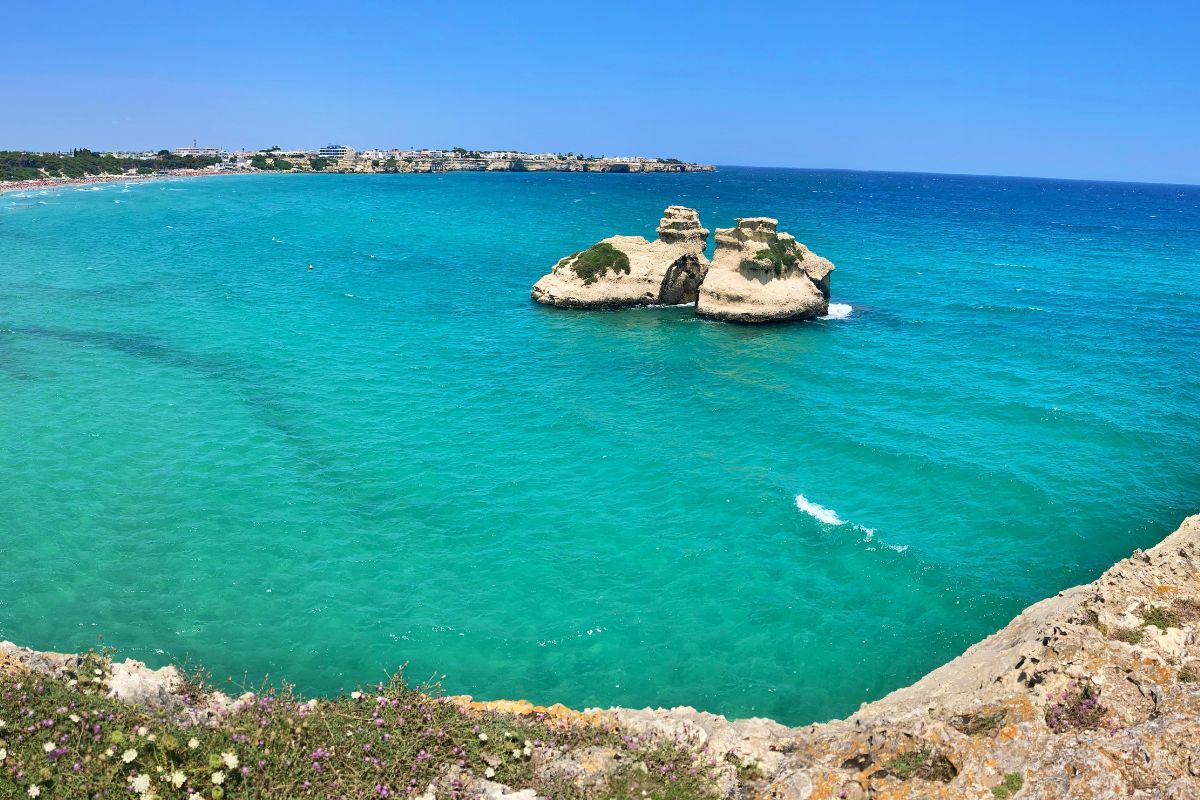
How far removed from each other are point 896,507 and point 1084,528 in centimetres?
638

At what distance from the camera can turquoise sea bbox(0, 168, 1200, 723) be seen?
19.9 metres

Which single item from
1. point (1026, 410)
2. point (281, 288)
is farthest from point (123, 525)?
point (281, 288)

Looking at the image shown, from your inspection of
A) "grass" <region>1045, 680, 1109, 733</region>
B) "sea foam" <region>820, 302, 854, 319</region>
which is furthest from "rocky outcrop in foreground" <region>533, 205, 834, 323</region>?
"grass" <region>1045, 680, 1109, 733</region>

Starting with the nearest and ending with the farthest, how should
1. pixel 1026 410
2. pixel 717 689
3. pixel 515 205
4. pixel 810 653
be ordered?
pixel 717 689 → pixel 810 653 → pixel 1026 410 → pixel 515 205

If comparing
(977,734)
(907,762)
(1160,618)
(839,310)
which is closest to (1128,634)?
(1160,618)

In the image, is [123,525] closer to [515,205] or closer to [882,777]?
[882,777]

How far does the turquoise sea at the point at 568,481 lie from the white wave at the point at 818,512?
0.15 m

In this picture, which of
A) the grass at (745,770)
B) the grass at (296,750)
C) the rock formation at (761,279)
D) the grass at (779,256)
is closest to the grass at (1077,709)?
the grass at (745,770)

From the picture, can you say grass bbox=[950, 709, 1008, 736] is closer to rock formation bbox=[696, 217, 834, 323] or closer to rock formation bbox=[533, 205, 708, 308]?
rock formation bbox=[696, 217, 834, 323]

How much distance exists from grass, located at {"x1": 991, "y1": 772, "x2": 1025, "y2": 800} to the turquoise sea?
7.79m

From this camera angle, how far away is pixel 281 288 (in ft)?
214

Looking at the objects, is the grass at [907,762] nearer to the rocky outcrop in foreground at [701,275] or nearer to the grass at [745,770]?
the grass at [745,770]

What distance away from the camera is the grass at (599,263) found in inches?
2391

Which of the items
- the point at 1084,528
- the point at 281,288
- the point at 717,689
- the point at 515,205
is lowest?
the point at 717,689
